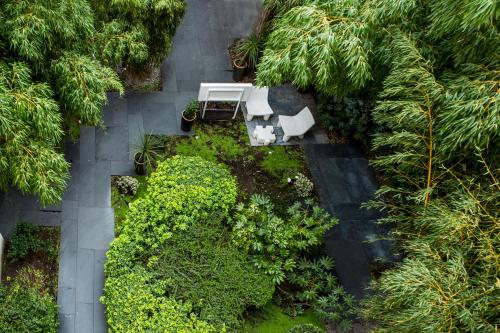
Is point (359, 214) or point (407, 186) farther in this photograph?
point (359, 214)

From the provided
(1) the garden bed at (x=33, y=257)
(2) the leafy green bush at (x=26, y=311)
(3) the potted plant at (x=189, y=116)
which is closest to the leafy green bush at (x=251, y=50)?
(3) the potted plant at (x=189, y=116)

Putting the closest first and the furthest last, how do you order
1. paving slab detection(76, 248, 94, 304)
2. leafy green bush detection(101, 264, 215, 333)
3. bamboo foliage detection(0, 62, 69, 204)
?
bamboo foliage detection(0, 62, 69, 204), leafy green bush detection(101, 264, 215, 333), paving slab detection(76, 248, 94, 304)

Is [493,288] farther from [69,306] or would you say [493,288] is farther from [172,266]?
[69,306]

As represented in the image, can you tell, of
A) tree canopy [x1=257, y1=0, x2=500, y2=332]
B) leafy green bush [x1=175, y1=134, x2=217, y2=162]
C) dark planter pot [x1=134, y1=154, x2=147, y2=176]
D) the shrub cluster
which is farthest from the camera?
leafy green bush [x1=175, y1=134, x2=217, y2=162]

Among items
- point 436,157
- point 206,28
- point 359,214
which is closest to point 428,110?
point 436,157

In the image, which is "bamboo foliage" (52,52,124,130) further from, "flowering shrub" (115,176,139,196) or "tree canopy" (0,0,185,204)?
"flowering shrub" (115,176,139,196)

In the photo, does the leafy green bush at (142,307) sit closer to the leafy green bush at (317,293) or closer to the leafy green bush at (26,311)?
the leafy green bush at (26,311)

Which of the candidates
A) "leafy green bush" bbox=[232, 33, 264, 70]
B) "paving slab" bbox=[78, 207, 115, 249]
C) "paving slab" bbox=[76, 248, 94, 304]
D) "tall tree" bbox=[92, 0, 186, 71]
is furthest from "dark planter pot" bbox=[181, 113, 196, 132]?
"paving slab" bbox=[76, 248, 94, 304]
